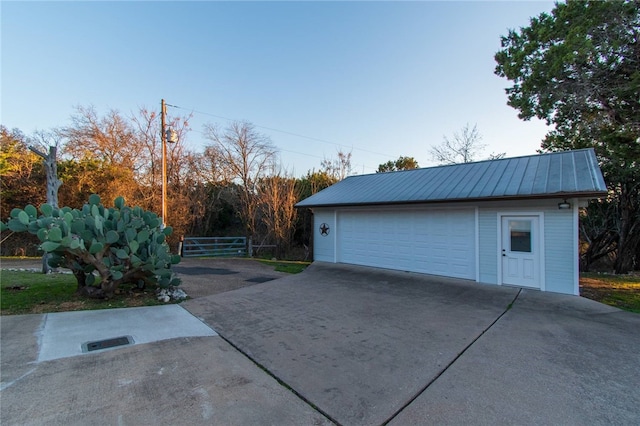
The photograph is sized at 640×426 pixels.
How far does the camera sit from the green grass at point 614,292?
6293mm

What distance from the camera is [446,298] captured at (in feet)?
21.9

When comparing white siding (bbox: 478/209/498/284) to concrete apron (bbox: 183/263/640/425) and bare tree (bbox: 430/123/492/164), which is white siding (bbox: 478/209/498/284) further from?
bare tree (bbox: 430/123/492/164)

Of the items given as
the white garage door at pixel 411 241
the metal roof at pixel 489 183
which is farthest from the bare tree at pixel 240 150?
the white garage door at pixel 411 241

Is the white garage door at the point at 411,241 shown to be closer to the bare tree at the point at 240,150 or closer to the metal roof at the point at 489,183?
the metal roof at the point at 489,183

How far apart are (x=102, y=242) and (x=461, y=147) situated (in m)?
22.1

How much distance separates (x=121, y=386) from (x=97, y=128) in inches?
662

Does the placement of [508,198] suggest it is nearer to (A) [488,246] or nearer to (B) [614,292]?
(A) [488,246]

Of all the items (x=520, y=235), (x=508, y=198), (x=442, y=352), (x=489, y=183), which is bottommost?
(x=442, y=352)

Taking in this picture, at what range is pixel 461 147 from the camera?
844 inches

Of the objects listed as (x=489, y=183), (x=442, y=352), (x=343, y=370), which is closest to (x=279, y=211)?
(x=489, y=183)

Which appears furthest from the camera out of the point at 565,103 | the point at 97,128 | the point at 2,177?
the point at 97,128

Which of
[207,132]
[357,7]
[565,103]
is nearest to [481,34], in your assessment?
[565,103]

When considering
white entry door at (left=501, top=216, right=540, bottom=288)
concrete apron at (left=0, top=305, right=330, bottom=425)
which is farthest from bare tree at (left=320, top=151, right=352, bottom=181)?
concrete apron at (left=0, top=305, right=330, bottom=425)

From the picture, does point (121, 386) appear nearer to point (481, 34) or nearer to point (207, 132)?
point (481, 34)
